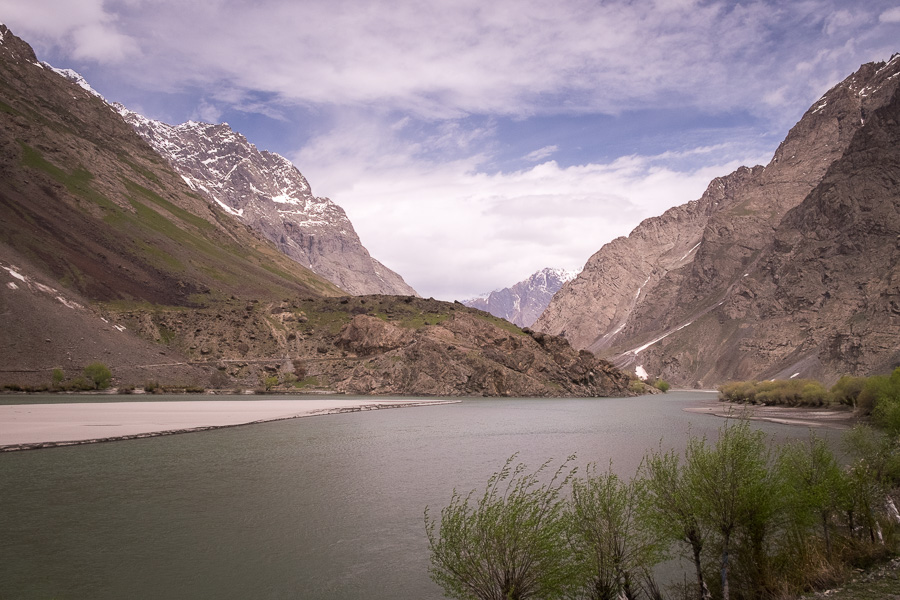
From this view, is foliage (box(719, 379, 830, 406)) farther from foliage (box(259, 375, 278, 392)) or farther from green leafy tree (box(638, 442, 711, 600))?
foliage (box(259, 375, 278, 392))

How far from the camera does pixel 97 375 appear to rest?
434ft

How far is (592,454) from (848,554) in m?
32.8

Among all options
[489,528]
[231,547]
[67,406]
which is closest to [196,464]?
[231,547]

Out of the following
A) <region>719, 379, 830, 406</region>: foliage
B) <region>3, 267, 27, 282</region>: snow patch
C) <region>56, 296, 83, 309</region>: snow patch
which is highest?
<region>3, 267, 27, 282</region>: snow patch

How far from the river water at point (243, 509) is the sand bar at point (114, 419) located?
3.36m

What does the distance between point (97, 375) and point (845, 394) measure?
158273 millimetres

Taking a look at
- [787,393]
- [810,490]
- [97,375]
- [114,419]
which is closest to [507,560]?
[810,490]

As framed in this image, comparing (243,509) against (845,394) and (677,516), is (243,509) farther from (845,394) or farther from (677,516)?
(845,394)

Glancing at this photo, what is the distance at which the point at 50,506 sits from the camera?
35.1 metres

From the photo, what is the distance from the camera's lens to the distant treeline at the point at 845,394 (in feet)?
206

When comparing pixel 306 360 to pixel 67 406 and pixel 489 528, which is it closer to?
pixel 67 406

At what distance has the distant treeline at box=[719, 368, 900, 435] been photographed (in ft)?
206

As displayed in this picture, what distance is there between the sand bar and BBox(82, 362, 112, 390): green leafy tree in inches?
1289

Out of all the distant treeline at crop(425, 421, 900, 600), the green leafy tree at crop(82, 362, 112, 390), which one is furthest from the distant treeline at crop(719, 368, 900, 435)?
the green leafy tree at crop(82, 362, 112, 390)
